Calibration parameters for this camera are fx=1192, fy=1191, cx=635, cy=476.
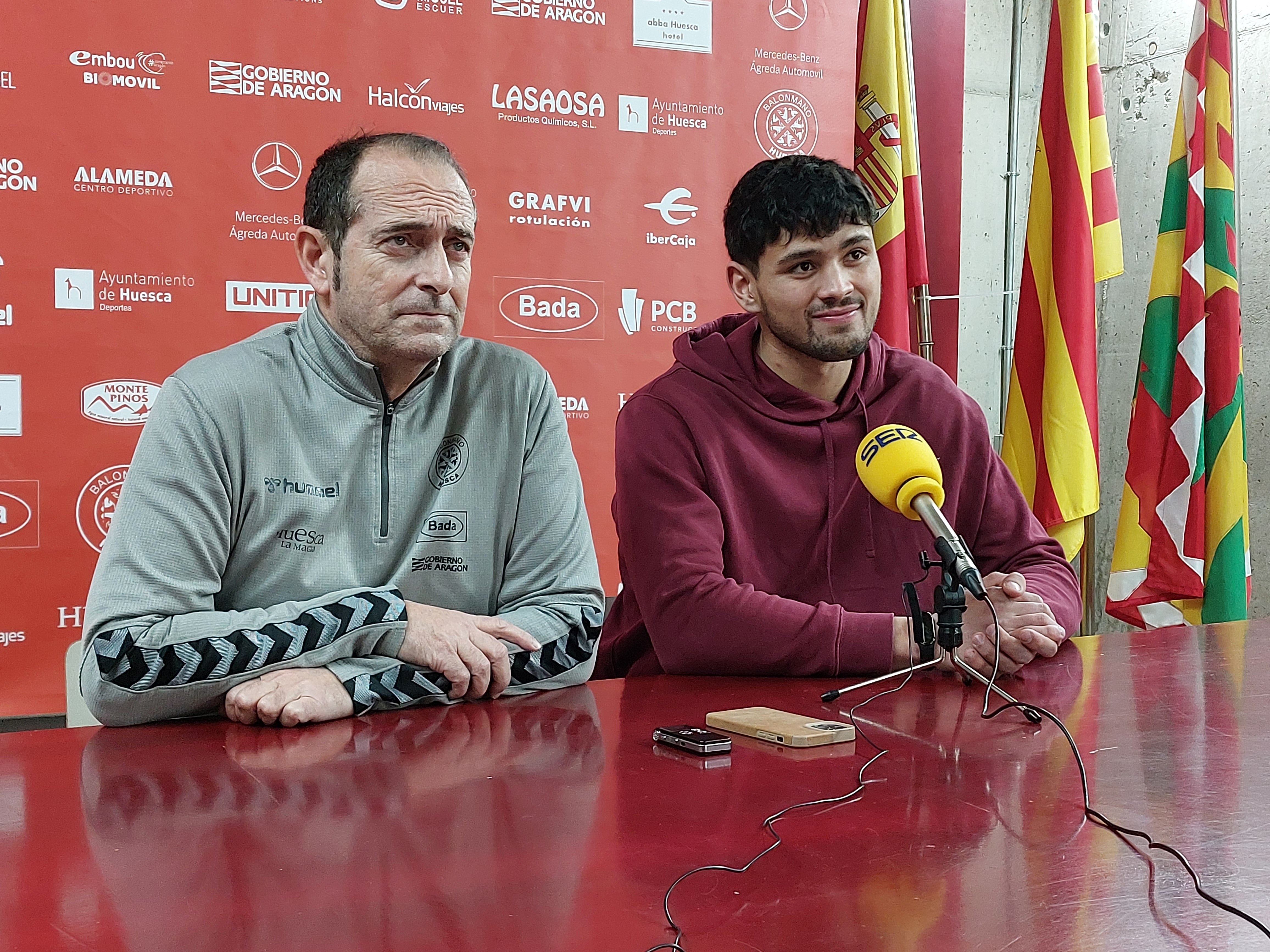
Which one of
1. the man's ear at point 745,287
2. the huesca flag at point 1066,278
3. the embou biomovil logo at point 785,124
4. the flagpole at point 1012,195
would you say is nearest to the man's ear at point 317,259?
the man's ear at point 745,287

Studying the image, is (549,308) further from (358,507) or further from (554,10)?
(358,507)

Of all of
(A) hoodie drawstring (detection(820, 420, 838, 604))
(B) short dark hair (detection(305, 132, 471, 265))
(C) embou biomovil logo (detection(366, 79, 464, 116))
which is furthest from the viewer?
(C) embou biomovil logo (detection(366, 79, 464, 116))

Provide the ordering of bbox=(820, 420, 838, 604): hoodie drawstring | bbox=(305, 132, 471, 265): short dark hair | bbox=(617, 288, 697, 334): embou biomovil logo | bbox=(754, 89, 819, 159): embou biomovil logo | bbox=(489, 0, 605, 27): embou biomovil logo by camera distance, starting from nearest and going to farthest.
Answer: bbox=(305, 132, 471, 265): short dark hair, bbox=(820, 420, 838, 604): hoodie drawstring, bbox=(489, 0, 605, 27): embou biomovil logo, bbox=(617, 288, 697, 334): embou biomovil logo, bbox=(754, 89, 819, 159): embou biomovil logo

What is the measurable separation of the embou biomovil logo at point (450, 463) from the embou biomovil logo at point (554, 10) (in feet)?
6.19

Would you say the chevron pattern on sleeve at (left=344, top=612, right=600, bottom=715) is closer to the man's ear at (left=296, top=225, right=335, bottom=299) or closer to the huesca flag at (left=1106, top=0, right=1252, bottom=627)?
the man's ear at (left=296, top=225, right=335, bottom=299)

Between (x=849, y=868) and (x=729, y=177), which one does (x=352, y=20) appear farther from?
(x=849, y=868)

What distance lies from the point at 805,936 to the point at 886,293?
3.12 metres

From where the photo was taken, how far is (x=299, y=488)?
1726 millimetres

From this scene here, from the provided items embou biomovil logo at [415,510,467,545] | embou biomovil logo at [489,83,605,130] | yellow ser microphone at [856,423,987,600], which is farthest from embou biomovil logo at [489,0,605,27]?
yellow ser microphone at [856,423,987,600]

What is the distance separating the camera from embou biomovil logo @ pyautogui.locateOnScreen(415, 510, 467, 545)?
1.81 m

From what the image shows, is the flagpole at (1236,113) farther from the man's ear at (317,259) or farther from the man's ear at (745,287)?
the man's ear at (317,259)

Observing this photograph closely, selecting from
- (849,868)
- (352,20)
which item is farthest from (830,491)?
(352,20)

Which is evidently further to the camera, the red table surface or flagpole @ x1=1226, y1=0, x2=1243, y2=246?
flagpole @ x1=1226, y1=0, x2=1243, y2=246

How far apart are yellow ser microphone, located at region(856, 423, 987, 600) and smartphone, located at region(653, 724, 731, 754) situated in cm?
33
